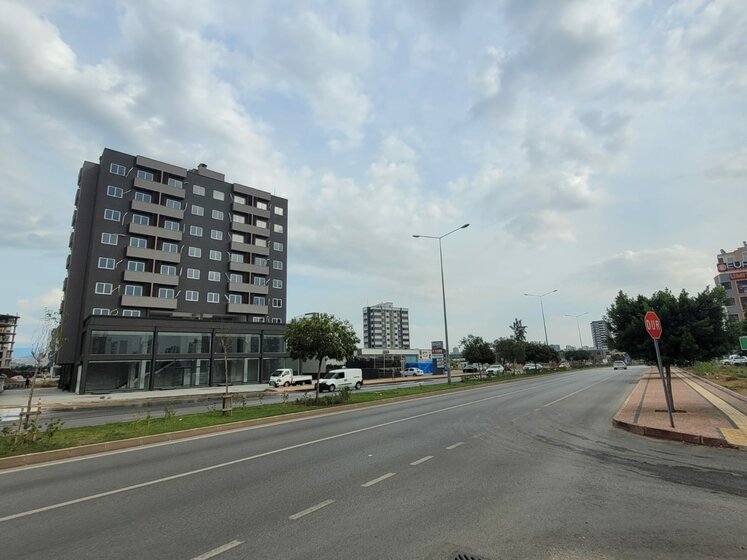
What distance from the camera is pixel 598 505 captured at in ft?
19.4

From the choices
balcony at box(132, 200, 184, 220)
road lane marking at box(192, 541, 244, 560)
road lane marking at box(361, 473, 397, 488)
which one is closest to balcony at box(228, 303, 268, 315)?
balcony at box(132, 200, 184, 220)

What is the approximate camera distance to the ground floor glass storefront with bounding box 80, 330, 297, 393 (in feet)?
134

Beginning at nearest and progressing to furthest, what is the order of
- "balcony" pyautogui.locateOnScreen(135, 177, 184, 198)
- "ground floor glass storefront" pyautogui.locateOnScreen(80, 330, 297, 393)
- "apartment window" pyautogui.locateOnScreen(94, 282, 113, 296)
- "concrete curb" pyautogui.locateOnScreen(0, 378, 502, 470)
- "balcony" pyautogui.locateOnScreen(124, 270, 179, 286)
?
"concrete curb" pyautogui.locateOnScreen(0, 378, 502, 470) < "ground floor glass storefront" pyautogui.locateOnScreen(80, 330, 297, 393) < "apartment window" pyautogui.locateOnScreen(94, 282, 113, 296) < "balcony" pyautogui.locateOnScreen(124, 270, 179, 286) < "balcony" pyautogui.locateOnScreen(135, 177, 184, 198)

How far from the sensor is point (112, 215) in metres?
52.8

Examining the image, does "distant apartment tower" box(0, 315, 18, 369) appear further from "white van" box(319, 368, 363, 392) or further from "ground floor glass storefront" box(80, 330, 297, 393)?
"white van" box(319, 368, 363, 392)

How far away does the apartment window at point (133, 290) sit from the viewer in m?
52.4

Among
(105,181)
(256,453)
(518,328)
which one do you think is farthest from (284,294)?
(256,453)

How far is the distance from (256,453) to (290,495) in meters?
3.92

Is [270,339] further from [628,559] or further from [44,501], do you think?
[628,559]

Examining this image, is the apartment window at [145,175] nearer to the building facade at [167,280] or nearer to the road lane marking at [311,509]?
the building facade at [167,280]

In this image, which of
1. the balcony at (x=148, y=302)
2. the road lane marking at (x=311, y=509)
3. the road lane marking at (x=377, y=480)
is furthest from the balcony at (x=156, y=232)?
the road lane marking at (x=311, y=509)

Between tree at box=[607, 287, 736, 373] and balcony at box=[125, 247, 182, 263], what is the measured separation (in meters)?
54.5

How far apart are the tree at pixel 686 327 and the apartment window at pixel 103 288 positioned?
178 feet

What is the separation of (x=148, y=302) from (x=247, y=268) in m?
15.3
